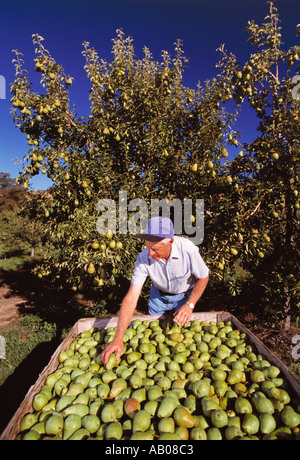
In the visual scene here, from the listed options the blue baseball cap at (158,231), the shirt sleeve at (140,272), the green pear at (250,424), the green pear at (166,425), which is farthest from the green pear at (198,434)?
the blue baseball cap at (158,231)

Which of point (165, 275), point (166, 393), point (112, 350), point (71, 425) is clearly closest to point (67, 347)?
point (112, 350)

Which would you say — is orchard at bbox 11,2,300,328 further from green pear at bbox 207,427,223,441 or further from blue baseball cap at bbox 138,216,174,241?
green pear at bbox 207,427,223,441

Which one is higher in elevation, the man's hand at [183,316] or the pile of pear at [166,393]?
the man's hand at [183,316]

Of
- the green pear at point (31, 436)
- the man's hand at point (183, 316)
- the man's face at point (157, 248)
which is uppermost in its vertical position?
the man's face at point (157, 248)

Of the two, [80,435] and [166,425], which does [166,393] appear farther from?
[80,435]

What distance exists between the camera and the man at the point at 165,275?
8.25 feet

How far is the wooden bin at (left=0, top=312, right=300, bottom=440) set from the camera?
1655mm

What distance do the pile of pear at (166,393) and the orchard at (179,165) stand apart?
52.7 inches

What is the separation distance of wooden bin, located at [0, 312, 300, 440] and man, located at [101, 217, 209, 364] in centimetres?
37

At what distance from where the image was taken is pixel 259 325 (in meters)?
4.80

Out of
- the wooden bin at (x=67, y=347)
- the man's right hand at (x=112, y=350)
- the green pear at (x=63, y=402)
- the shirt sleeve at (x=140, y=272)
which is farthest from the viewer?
the shirt sleeve at (x=140, y=272)

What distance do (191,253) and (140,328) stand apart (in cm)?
103

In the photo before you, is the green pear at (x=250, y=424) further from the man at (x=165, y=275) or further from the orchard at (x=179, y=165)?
the orchard at (x=179, y=165)
